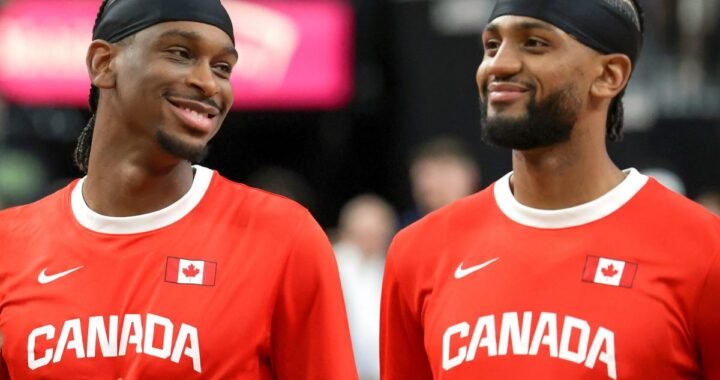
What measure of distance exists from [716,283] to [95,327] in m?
1.79

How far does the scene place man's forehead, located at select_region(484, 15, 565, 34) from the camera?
4473mm

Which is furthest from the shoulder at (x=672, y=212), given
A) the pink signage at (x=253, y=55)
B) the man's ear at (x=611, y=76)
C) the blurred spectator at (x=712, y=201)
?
the pink signage at (x=253, y=55)

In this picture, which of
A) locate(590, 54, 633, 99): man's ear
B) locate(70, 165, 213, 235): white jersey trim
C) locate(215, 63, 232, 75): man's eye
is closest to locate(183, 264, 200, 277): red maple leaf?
locate(70, 165, 213, 235): white jersey trim

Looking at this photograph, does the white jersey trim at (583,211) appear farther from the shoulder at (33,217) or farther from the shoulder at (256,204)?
the shoulder at (33,217)

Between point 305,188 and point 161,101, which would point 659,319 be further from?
point 305,188

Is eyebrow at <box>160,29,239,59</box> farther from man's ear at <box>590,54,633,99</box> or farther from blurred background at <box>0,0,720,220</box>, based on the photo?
blurred background at <box>0,0,720,220</box>

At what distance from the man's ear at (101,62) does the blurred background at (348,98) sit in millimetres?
5733

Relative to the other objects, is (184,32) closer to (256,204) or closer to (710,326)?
(256,204)

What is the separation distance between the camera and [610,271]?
435cm

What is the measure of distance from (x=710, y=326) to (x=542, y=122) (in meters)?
0.77

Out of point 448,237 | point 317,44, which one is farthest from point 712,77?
point 448,237

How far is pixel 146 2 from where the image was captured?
15.2ft

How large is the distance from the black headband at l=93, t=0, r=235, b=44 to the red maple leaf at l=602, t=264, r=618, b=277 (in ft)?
4.43

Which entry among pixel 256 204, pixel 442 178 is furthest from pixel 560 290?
pixel 442 178
